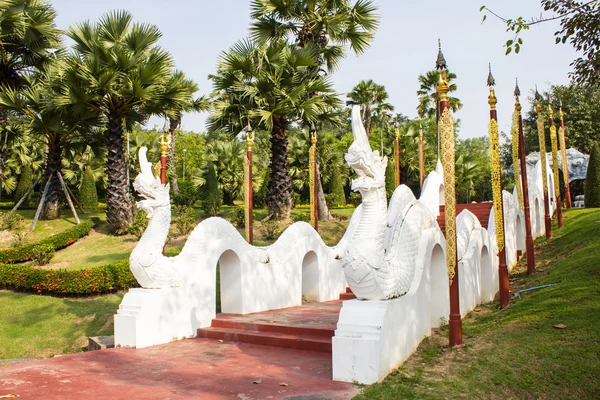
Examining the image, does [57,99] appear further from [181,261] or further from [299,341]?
[299,341]

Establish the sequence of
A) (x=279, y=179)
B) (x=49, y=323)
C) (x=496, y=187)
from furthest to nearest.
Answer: (x=279, y=179) < (x=49, y=323) < (x=496, y=187)

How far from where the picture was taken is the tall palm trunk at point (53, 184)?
772 inches

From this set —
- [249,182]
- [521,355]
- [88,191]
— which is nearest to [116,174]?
[249,182]

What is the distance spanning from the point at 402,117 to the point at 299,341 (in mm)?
53830

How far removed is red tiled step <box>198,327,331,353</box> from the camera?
6.79 meters

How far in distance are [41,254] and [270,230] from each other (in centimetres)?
678

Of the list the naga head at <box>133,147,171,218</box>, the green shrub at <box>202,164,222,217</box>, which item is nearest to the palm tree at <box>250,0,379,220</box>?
the green shrub at <box>202,164,222,217</box>

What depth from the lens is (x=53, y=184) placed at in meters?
20.2

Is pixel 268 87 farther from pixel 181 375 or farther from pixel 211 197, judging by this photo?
pixel 181 375

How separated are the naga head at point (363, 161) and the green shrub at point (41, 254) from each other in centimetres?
1259

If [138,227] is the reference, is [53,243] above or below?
below

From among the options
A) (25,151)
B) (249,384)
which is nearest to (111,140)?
(249,384)

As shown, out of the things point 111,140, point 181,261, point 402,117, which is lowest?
point 181,261

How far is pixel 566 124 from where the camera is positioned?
3200 cm
